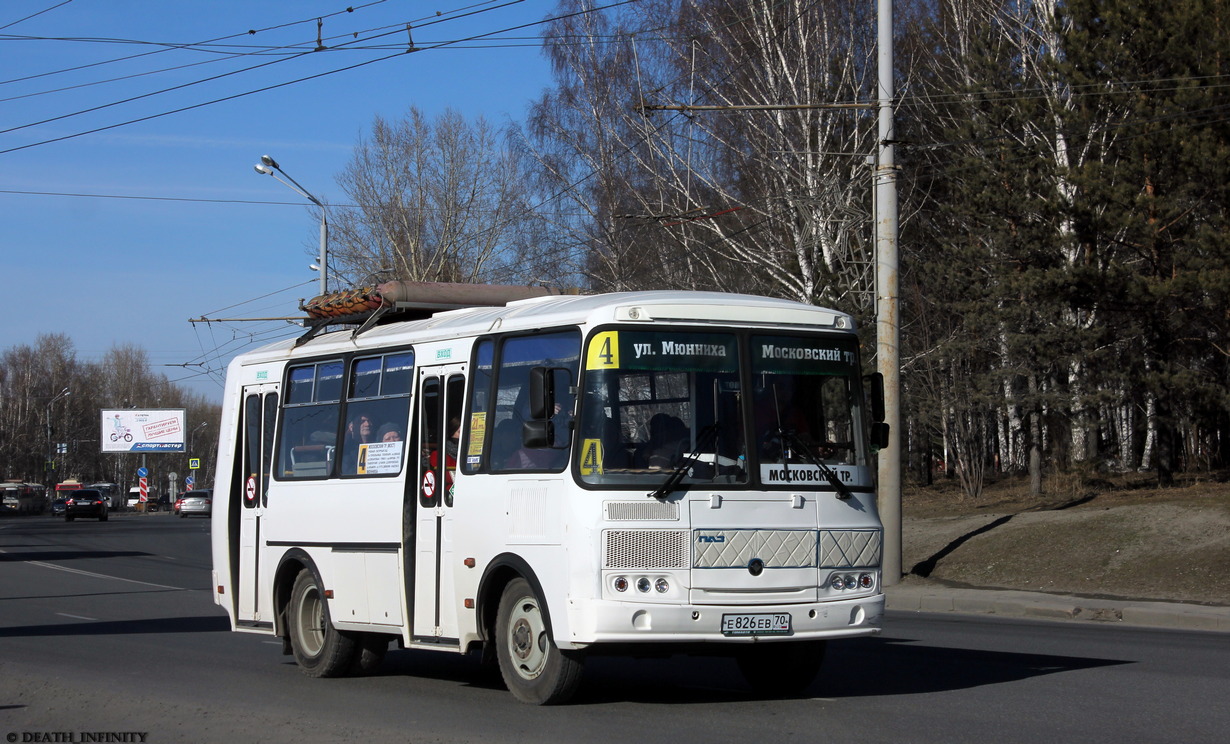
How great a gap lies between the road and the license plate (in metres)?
0.54

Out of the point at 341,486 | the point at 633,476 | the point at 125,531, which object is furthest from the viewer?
the point at 125,531

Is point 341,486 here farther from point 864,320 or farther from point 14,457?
point 14,457

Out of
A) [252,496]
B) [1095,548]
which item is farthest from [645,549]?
[1095,548]

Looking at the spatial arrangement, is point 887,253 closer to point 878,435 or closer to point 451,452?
point 878,435

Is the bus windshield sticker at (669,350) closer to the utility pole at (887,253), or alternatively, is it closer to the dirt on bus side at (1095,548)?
the utility pole at (887,253)

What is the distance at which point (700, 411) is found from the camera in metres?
8.87

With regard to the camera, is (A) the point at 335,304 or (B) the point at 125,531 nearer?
(A) the point at 335,304

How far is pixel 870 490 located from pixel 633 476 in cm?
187

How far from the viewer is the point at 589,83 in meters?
40.6

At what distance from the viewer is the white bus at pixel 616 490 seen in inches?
337

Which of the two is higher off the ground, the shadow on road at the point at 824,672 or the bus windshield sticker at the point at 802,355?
the bus windshield sticker at the point at 802,355

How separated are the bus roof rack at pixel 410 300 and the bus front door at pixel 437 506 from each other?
163cm

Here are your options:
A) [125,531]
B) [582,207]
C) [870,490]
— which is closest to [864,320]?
[582,207]

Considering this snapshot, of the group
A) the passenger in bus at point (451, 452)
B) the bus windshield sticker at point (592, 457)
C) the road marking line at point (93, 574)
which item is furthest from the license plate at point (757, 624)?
the road marking line at point (93, 574)
